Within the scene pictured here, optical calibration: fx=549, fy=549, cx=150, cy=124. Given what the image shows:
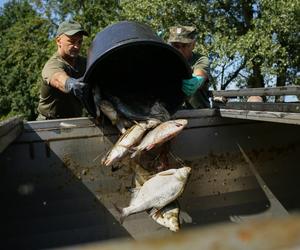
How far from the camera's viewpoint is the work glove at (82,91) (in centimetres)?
378

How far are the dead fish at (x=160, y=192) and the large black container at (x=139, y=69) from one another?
753 millimetres

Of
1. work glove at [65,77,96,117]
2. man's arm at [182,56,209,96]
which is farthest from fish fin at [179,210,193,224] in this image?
work glove at [65,77,96,117]

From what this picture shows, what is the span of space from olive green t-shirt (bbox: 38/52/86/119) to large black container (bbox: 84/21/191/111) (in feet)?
1.46

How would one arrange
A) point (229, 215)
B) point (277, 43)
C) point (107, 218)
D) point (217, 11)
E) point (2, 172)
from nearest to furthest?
1. point (2, 172)
2. point (107, 218)
3. point (229, 215)
4. point (277, 43)
5. point (217, 11)

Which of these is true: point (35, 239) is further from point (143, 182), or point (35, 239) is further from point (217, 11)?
point (217, 11)

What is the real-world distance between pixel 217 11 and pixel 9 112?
2025 cm

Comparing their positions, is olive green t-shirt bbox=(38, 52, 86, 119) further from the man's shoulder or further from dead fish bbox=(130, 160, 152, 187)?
dead fish bbox=(130, 160, 152, 187)

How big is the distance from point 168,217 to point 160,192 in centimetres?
17

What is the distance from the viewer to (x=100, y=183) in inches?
163

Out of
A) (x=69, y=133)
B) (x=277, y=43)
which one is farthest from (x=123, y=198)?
(x=277, y=43)

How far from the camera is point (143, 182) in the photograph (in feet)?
12.9

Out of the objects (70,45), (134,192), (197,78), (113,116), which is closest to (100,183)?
(134,192)

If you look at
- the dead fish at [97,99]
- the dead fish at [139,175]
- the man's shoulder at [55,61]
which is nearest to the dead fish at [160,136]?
the dead fish at [139,175]

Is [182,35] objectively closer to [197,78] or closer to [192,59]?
[192,59]
